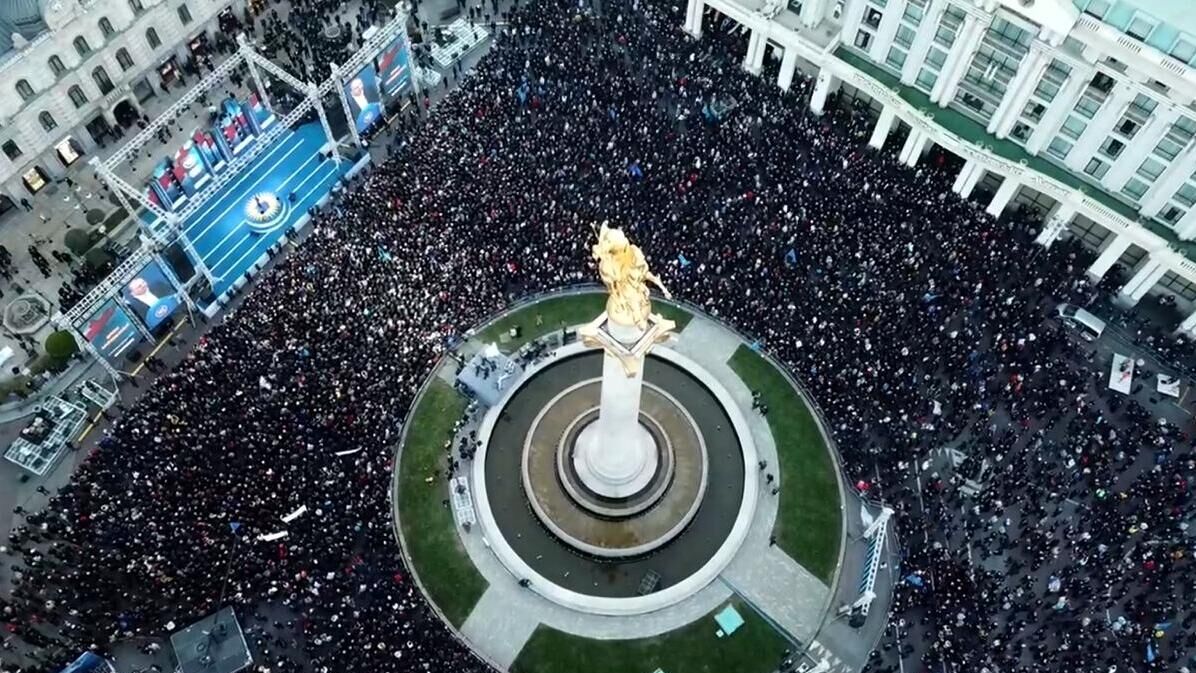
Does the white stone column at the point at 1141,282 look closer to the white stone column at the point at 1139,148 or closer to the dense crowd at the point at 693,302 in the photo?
the dense crowd at the point at 693,302

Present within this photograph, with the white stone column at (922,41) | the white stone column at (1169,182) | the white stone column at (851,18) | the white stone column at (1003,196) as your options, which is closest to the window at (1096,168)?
the white stone column at (1169,182)

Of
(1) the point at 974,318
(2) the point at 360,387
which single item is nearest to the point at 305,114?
(2) the point at 360,387

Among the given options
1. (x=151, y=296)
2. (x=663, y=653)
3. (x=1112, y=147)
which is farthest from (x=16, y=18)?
(x=1112, y=147)

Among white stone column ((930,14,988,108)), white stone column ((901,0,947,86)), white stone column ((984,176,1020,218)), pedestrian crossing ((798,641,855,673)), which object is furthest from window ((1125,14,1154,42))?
pedestrian crossing ((798,641,855,673))

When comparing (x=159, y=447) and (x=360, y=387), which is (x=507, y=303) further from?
(x=159, y=447)

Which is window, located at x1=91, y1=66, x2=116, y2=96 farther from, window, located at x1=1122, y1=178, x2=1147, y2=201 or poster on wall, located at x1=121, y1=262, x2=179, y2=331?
window, located at x1=1122, y1=178, x2=1147, y2=201

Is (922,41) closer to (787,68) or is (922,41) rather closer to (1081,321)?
(787,68)
